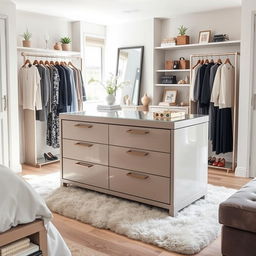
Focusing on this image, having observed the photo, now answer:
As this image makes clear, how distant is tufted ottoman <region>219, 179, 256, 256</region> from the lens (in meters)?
2.36

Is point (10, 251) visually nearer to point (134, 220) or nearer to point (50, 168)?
point (134, 220)

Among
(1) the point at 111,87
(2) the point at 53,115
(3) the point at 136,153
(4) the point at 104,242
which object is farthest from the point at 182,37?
(4) the point at 104,242

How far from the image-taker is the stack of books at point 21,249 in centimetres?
187

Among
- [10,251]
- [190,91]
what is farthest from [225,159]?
[10,251]

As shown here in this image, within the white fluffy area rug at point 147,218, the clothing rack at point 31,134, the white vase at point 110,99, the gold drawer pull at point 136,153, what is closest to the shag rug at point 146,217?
the white fluffy area rug at point 147,218

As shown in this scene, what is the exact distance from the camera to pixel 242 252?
2.40 m

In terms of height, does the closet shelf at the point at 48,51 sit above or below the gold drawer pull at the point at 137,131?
above

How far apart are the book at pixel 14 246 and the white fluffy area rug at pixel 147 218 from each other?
1.16 meters

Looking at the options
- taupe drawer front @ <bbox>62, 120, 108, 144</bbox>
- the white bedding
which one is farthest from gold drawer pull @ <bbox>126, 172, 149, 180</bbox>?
the white bedding

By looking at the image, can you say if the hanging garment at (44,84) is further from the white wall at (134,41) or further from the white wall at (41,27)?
the white wall at (134,41)

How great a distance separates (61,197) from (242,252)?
80.6 inches

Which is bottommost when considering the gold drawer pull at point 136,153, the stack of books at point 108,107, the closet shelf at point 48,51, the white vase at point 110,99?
the gold drawer pull at point 136,153

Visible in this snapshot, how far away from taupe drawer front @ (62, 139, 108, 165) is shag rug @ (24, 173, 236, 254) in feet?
1.24

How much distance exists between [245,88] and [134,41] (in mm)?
2455
